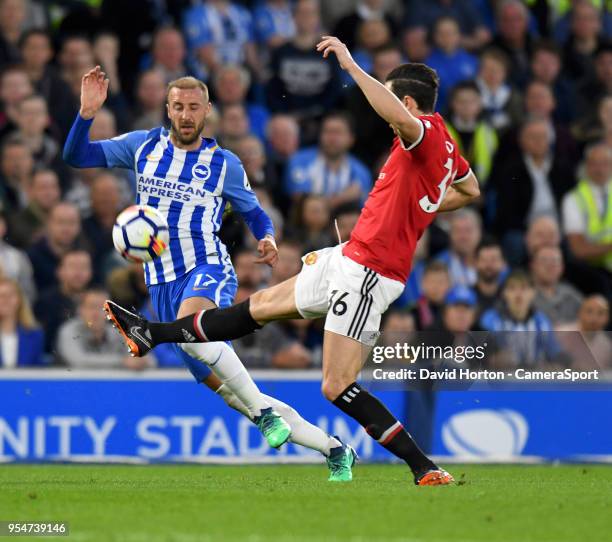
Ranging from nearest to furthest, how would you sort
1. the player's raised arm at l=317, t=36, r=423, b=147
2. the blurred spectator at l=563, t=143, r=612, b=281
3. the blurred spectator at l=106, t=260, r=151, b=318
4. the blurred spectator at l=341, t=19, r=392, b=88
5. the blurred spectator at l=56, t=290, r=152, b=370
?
the player's raised arm at l=317, t=36, r=423, b=147 → the blurred spectator at l=56, t=290, r=152, b=370 → the blurred spectator at l=106, t=260, r=151, b=318 → the blurred spectator at l=563, t=143, r=612, b=281 → the blurred spectator at l=341, t=19, r=392, b=88

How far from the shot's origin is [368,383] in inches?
492

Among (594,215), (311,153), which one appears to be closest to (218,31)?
(311,153)

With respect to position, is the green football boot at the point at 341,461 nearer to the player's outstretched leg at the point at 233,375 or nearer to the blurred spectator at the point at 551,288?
the player's outstretched leg at the point at 233,375

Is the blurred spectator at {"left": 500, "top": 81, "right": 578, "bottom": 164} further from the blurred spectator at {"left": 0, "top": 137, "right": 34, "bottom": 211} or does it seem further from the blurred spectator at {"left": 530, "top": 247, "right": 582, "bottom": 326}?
the blurred spectator at {"left": 0, "top": 137, "right": 34, "bottom": 211}

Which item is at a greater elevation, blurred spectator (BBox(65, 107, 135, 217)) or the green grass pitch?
blurred spectator (BBox(65, 107, 135, 217))

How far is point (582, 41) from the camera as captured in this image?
17344 mm

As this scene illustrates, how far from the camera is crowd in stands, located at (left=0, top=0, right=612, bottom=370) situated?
510 inches

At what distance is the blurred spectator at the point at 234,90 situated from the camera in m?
14.8

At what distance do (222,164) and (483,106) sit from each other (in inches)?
267

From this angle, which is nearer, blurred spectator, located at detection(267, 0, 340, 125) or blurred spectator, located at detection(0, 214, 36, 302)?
blurred spectator, located at detection(0, 214, 36, 302)

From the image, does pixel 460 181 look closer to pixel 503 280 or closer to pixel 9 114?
pixel 503 280

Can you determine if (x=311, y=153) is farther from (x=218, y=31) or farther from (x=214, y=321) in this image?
(x=214, y=321)

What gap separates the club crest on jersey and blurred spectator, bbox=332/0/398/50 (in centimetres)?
691

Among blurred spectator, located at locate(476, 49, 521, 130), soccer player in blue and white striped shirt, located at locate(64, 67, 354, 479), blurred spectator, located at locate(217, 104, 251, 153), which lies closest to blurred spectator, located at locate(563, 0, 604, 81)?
blurred spectator, located at locate(476, 49, 521, 130)
